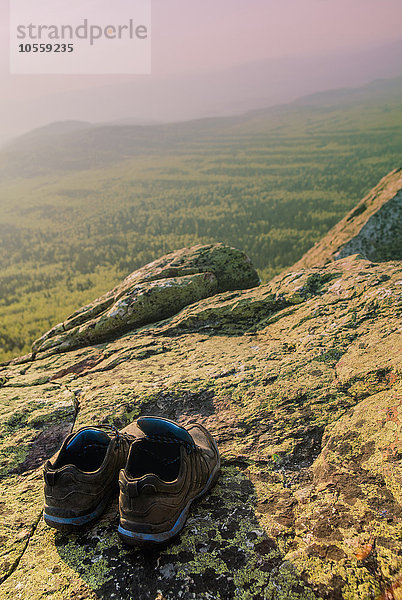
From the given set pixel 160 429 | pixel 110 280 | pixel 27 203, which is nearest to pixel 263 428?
pixel 160 429

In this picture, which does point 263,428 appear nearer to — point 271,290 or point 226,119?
point 271,290

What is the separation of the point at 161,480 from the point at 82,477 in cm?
65

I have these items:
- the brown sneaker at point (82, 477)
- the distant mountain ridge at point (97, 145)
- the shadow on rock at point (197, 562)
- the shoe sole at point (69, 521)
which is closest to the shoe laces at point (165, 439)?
the brown sneaker at point (82, 477)

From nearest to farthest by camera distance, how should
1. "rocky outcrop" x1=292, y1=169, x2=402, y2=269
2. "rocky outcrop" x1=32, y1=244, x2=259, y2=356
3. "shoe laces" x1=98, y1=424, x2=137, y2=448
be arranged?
"shoe laces" x1=98, y1=424, x2=137, y2=448, "rocky outcrop" x1=32, y1=244, x2=259, y2=356, "rocky outcrop" x1=292, y1=169, x2=402, y2=269

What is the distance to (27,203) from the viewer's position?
179ft

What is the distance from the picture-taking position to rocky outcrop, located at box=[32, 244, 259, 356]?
7395mm

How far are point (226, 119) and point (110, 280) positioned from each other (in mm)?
131382

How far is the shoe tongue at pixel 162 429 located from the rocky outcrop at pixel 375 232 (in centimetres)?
785

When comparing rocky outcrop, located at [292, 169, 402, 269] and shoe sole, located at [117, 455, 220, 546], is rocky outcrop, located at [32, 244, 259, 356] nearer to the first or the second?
rocky outcrop, located at [292, 169, 402, 269]

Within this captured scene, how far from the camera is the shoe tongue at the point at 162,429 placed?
9.64 feet

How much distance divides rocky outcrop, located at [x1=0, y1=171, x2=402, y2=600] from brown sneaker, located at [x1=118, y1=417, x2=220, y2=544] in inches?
6.7

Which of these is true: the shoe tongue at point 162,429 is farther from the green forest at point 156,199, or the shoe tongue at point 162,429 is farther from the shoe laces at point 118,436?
the green forest at point 156,199

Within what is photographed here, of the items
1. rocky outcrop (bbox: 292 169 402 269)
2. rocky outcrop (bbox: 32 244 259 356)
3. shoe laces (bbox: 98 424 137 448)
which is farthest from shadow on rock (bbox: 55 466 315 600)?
rocky outcrop (bbox: 292 169 402 269)

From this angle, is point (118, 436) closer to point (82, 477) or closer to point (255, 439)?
point (82, 477)
